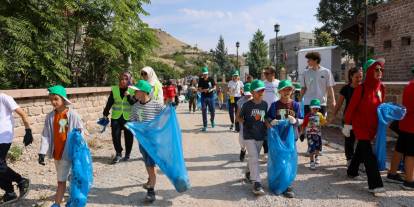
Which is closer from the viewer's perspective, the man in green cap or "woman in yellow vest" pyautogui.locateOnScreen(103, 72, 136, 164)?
"woman in yellow vest" pyautogui.locateOnScreen(103, 72, 136, 164)

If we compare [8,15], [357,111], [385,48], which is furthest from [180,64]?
[357,111]

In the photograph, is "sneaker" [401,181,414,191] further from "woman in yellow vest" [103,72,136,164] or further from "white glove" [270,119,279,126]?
"woman in yellow vest" [103,72,136,164]

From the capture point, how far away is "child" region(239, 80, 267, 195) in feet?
16.6

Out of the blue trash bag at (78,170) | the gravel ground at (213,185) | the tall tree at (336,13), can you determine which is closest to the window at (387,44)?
the gravel ground at (213,185)

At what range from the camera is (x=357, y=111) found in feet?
17.0

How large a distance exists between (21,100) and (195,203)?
520 centimetres

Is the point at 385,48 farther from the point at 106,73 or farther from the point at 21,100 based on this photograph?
the point at 21,100

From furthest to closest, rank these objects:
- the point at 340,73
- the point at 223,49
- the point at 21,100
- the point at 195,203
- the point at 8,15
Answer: the point at 223,49, the point at 340,73, the point at 8,15, the point at 21,100, the point at 195,203

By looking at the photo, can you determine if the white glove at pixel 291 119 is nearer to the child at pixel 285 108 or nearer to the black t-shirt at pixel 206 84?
the child at pixel 285 108

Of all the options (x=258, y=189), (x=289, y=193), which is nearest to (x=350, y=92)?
(x=289, y=193)

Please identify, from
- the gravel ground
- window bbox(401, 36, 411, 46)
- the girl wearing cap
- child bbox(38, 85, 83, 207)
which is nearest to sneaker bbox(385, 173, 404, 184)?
the gravel ground

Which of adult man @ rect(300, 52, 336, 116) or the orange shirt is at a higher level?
adult man @ rect(300, 52, 336, 116)

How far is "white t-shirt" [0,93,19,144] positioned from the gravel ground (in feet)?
2.87

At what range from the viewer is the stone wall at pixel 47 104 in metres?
7.79
